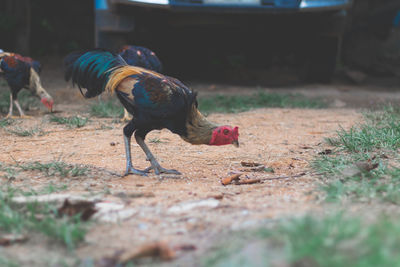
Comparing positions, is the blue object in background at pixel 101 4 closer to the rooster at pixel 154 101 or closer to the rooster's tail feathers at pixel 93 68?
the rooster's tail feathers at pixel 93 68

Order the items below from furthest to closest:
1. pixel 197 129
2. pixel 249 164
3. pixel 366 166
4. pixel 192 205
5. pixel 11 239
→ pixel 249 164 < pixel 197 129 < pixel 366 166 < pixel 192 205 < pixel 11 239

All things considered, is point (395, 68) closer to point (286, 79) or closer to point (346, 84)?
point (346, 84)

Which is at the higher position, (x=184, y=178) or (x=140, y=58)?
(x=140, y=58)

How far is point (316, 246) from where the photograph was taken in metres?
1.78

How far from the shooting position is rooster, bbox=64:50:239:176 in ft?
11.6

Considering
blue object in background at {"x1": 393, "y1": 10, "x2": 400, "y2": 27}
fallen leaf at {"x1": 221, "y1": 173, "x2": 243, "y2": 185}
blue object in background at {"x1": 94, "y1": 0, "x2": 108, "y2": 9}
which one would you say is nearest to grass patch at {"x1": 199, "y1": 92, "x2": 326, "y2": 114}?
blue object in background at {"x1": 94, "y1": 0, "x2": 108, "y2": 9}

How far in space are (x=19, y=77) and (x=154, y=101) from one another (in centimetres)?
408

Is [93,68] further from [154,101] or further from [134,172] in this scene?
[134,172]

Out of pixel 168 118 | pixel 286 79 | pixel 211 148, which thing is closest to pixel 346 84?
pixel 286 79

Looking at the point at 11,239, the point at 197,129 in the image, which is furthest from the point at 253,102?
the point at 11,239

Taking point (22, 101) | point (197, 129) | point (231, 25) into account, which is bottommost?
point (22, 101)

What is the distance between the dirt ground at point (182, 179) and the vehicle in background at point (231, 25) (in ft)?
5.20

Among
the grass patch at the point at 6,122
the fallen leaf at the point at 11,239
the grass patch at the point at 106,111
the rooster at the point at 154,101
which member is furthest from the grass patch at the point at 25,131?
the fallen leaf at the point at 11,239

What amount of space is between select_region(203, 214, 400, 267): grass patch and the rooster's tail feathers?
7.19ft
